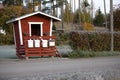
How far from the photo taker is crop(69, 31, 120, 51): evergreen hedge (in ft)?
82.3

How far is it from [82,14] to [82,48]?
62901 mm

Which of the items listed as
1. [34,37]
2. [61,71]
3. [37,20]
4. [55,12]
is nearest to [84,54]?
[34,37]

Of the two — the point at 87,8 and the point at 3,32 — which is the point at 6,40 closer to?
the point at 3,32

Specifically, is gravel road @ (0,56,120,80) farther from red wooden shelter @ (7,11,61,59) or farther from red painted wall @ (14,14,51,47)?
red painted wall @ (14,14,51,47)

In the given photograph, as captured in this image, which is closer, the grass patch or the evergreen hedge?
the grass patch

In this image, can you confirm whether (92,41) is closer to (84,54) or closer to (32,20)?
(84,54)

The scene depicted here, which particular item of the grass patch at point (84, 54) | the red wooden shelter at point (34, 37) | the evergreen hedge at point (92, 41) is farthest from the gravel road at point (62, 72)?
the evergreen hedge at point (92, 41)

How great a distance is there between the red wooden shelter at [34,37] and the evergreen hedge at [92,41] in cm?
213

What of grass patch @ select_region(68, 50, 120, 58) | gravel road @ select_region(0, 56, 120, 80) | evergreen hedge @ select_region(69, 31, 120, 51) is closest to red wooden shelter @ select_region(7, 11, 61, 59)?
grass patch @ select_region(68, 50, 120, 58)

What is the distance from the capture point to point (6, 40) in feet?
156

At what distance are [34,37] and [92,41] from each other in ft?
17.1

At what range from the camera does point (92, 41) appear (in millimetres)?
25812

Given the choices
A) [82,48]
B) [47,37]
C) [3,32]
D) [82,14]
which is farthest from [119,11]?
[82,14]

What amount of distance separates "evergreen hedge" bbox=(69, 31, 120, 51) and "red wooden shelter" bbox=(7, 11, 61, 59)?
213 cm
